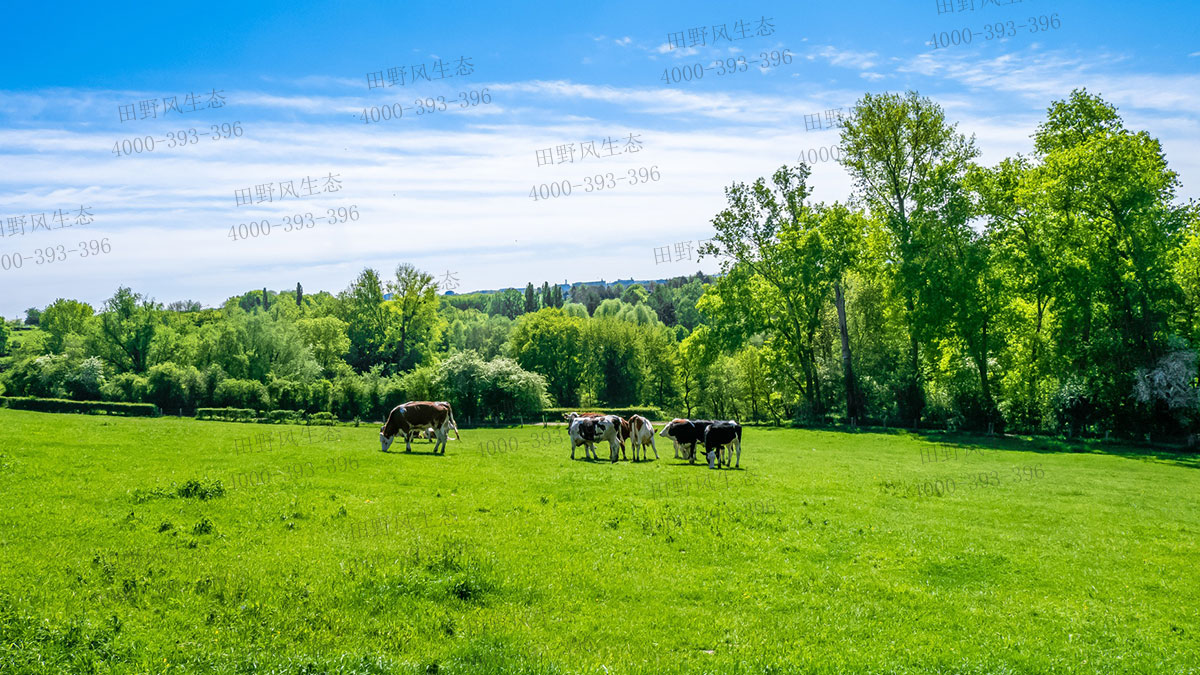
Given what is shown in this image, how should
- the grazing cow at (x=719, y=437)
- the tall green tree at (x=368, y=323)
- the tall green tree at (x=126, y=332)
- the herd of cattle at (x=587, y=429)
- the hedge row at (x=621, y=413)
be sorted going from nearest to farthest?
1. the grazing cow at (x=719, y=437)
2. the herd of cattle at (x=587, y=429)
3. the hedge row at (x=621, y=413)
4. the tall green tree at (x=126, y=332)
5. the tall green tree at (x=368, y=323)

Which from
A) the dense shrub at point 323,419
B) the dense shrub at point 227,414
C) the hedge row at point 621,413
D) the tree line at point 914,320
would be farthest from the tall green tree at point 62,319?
the hedge row at point 621,413

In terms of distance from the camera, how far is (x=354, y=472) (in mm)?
19422

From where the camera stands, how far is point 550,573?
11.5 metres

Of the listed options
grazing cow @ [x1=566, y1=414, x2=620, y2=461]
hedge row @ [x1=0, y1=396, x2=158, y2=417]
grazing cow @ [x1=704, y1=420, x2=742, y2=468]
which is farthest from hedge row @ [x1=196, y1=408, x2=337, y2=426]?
grazing cow @ [x1=704, y1=420, x2=742, y2=468]

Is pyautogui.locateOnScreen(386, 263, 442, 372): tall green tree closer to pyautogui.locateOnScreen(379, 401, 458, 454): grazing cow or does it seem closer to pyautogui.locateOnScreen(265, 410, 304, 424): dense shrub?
pyautogui.locateOnScreen(265, 410, 304, 424): dense shrub

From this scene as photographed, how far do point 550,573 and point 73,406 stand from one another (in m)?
53.8

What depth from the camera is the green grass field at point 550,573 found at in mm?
8531

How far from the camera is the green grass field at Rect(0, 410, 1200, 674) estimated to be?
8.53 meters

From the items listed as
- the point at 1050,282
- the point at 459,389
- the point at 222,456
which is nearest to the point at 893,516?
the point at 222,456

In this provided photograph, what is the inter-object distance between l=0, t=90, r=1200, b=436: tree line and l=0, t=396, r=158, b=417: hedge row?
762 cm

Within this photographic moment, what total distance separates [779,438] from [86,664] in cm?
3845

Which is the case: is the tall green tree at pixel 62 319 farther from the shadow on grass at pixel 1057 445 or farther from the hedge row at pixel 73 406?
the shadow on grass at pixel 1057 445

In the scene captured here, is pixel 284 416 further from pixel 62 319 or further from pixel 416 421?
pixel 62 319

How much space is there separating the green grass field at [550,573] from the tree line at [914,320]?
924 inches
